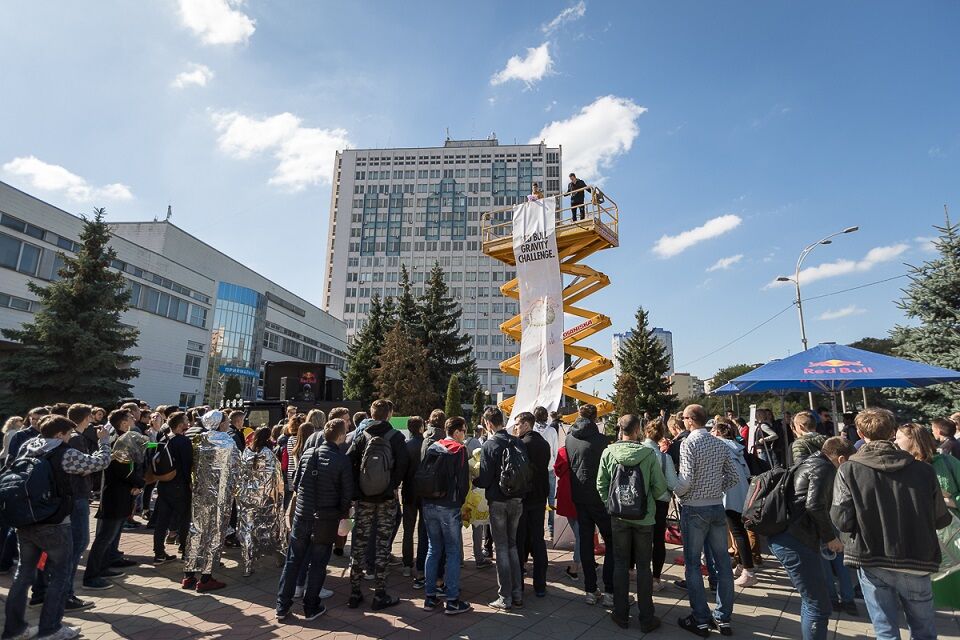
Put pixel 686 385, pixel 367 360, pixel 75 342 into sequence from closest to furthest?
pixel 75 342, pixel 367 360, pixel 686 385

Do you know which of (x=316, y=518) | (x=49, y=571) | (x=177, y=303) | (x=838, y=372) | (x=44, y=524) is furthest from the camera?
(x=177, y=303)

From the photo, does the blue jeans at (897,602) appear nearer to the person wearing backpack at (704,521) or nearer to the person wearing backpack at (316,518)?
the person wearing backpack at (704,521)

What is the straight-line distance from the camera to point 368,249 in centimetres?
8638

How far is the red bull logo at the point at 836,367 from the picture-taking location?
8055mm

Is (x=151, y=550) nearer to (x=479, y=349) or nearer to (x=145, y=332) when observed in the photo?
(x=145, y=332)

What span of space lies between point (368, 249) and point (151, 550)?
271 feet

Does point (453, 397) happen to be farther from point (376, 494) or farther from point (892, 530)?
point (892, 530)

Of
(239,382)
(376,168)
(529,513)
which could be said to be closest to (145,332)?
(239,382)

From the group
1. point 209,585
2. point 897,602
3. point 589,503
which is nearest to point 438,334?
point 209,585

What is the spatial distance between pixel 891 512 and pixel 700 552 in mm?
1811

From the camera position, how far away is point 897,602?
307 centimetres

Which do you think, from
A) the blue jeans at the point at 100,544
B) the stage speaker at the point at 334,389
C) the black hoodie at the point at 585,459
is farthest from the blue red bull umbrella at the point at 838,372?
the stage speaker at the point at 334,389

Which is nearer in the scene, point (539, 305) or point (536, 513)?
point (536, 513)

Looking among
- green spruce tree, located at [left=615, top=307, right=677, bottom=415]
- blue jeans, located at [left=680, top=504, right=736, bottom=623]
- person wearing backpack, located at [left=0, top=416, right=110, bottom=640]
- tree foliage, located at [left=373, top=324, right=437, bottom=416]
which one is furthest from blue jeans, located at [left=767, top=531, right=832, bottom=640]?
green spruce tree, located at [left=615, top=307, right=677, bottom=415]
